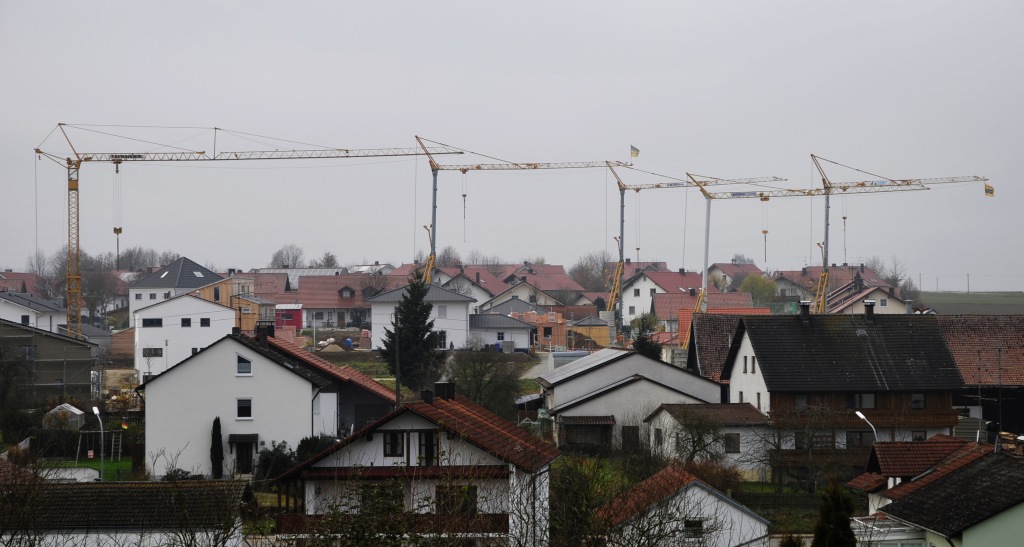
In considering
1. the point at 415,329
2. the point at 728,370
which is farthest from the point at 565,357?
the point at 728,370

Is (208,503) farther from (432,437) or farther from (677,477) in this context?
(677,477)

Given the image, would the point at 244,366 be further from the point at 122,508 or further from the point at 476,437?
the point at 122,508

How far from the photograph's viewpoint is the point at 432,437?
2139 cm

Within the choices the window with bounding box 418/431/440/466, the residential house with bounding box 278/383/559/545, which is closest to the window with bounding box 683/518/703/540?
the residential house with bounding box 278/383/559/545

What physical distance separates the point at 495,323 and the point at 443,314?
3.68 meters

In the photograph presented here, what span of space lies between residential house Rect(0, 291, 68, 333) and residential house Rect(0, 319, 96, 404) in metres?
17.5

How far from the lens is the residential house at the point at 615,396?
118 feet

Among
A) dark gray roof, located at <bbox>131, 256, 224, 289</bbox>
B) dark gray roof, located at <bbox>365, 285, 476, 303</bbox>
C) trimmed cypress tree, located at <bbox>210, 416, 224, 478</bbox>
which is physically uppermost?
dark gray roof, located at <bbox>131, 256, 224, 289</bbox>

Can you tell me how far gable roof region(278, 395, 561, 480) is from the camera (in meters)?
19.8

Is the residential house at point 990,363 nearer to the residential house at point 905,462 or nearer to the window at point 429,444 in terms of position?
the residential house at point 905,462

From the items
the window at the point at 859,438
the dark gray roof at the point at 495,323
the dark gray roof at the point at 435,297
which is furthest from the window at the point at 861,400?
the dark gray roof at the point at 495,323

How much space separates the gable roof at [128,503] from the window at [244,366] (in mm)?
13773

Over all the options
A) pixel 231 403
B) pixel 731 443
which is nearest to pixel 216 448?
pixel 231 403

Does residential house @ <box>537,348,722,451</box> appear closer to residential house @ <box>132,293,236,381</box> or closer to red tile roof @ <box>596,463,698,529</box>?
red tile roof @ <box>596,463,698,529</box>
